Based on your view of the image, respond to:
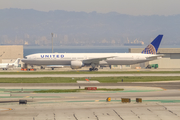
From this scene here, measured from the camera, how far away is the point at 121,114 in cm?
2380

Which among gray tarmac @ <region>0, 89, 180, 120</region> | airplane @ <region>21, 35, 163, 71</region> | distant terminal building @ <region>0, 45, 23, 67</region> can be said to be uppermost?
distant terminal building @ <region>0, 45, 23, 67</region>

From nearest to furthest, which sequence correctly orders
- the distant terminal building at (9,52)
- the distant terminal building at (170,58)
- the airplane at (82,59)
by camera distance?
1. the airplane at (82,59)
2. the distant terminal building at (170,58)
3. the distant terminal building at (9,52)

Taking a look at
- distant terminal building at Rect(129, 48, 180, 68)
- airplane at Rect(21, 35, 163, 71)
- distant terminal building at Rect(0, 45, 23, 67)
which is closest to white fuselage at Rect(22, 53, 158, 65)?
airplane at Rect(21, 35, 163, 71)

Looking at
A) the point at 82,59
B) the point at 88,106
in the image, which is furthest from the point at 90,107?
the point at 82,59

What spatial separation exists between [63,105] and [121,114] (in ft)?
21.1

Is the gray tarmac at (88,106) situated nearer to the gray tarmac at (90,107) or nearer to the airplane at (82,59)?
the gray tarmac at (90,107)

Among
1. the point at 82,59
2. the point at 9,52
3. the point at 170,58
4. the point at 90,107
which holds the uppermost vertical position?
the point at 9,52

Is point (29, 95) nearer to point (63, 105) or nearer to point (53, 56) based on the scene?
point (63, 105)

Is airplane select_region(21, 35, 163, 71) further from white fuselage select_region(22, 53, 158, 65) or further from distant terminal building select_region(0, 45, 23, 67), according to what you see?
distant terminal building select_region(0, 45, 23, 67)

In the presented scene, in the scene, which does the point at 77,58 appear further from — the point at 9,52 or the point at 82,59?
the point at 9,52

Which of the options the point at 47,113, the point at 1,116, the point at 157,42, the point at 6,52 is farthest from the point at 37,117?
the point at 6,52

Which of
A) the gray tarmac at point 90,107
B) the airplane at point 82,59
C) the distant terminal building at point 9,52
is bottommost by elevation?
the gray tarmac at point 90,107

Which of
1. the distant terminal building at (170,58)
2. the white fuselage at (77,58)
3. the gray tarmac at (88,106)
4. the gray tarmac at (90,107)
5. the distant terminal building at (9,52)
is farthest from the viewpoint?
the distant terminal building at (9,52)

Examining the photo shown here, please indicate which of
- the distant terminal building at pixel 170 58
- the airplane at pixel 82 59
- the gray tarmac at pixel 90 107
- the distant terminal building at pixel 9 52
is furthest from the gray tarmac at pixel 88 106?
the distant terminal building at pixel 9 52
